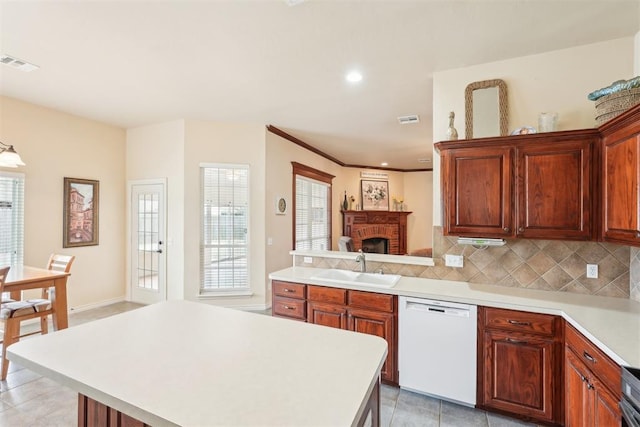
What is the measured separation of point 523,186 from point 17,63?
15.6ft

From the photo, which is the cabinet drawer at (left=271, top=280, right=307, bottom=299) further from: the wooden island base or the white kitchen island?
the wooden island base

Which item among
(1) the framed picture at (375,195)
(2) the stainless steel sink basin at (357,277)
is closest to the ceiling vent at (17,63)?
(2) the stainless steel sink basin at (357,277)

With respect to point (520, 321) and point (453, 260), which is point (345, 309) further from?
point (520, 321)

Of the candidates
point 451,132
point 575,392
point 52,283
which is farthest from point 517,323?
point 52,283

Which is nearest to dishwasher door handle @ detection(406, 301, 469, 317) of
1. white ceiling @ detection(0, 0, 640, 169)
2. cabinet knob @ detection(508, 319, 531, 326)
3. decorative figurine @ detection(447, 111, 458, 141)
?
cabinet knob @ detection(508, 319, 531, 326)

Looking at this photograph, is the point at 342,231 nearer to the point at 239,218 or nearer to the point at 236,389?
the point at 239,218

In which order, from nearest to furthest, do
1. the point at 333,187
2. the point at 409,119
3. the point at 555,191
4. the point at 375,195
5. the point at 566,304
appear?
the point at 566,304
the point at 555,191
the point at 409,119
the point at 333,187
the point at 375,195

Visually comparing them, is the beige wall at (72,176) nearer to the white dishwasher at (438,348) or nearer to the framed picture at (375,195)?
the white dishwasher at (438,348)

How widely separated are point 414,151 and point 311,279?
4597 mm

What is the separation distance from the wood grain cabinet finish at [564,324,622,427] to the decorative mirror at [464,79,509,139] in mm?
1690

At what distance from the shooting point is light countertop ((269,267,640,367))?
5.00ft

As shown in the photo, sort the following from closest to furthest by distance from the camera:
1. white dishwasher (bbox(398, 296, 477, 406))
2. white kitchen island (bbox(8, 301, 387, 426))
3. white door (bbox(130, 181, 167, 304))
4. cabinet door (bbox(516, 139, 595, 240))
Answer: white kitchen island (bbox(8, 301, 387, 426)), cabinet door (bbox(516, 139, 595, 240)), white dishwasher (bbox(398, 296, 477, 406)), white door (bbox(130, 181, 167, 304))

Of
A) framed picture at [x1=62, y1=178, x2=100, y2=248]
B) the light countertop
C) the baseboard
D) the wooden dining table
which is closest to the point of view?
A: the light countertop

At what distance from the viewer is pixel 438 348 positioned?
92.9 inches
